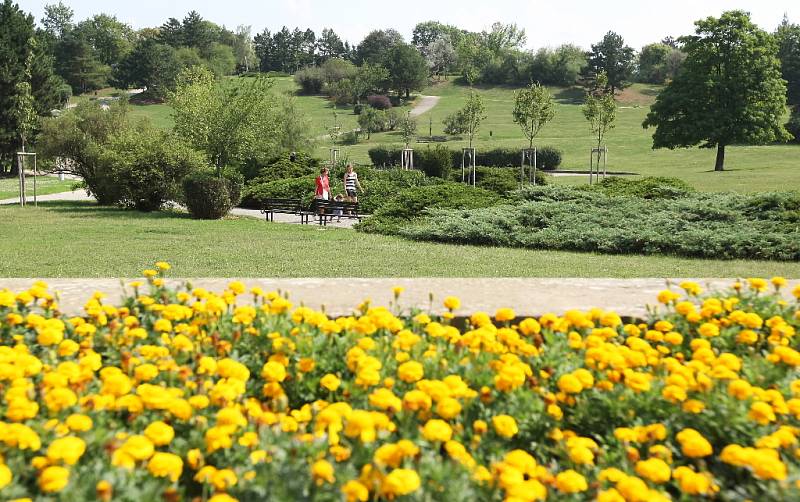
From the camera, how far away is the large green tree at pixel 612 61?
76.9m

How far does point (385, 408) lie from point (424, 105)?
76.1 meters

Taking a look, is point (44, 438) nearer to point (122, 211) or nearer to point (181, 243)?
point (181, 243)

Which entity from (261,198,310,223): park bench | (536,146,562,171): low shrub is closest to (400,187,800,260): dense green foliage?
(261,198,310,223): park bench

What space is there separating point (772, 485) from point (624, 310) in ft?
5.63

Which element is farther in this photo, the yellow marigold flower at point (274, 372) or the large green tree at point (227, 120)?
the large green tree at point (227, 120)

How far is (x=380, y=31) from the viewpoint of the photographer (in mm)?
119000

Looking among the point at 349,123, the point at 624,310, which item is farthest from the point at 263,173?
the point at 349,123

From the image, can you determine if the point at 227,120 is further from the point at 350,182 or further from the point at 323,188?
the point at 350,182

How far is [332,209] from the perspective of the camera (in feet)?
54.4

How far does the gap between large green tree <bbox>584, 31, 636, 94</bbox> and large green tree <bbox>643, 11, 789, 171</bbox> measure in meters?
37.9

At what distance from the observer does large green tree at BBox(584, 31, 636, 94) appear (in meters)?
76.9

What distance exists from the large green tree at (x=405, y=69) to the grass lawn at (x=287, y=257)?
6862 cm

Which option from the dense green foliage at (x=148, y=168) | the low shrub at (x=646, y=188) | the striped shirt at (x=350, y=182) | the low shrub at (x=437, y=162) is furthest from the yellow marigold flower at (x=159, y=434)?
the low shrub at (x=437, y=162)

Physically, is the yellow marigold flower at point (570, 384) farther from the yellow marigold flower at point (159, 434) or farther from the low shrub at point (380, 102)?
the low shrub at point (380, 102)
